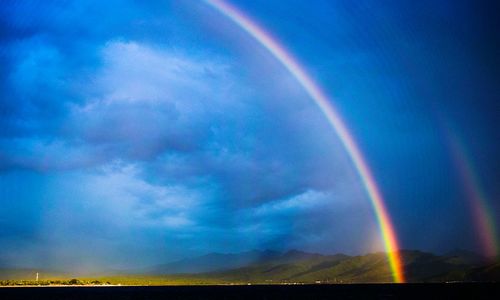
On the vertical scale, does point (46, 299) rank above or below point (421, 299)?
above

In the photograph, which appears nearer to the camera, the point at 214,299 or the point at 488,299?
the point at 488,299

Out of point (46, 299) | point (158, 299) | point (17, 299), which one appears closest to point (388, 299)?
point (158, 299)

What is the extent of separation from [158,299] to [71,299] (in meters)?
16.6

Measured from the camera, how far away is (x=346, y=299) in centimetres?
8900

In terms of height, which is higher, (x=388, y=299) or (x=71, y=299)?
(x=71, y=299)

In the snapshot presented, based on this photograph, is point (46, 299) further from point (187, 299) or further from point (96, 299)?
point (187, 299)

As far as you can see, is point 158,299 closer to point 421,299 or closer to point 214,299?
point 214,299

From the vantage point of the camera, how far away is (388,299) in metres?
90.4

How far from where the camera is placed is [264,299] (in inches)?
3590

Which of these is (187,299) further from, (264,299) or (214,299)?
(264,299)

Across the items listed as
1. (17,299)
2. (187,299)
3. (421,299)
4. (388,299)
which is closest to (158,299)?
(187,299)

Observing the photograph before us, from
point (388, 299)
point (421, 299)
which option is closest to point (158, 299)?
point (388, 299)

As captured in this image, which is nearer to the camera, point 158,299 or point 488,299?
point 488,299

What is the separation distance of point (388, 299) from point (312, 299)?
46.0ft
